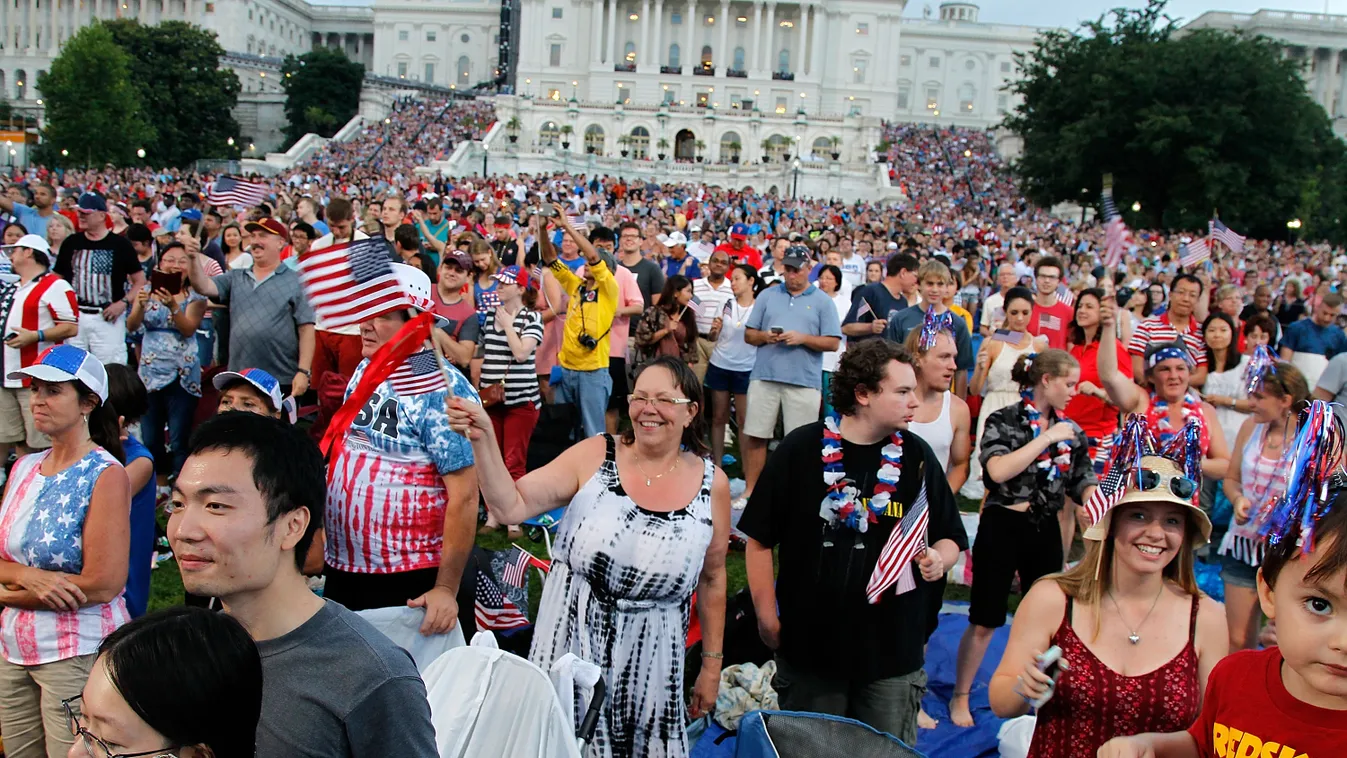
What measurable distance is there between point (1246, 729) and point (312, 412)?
7.54m

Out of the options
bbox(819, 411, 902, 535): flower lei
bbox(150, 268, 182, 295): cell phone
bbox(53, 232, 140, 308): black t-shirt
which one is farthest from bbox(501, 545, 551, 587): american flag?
bbox(53, 232, 140, 308): black t-shirt

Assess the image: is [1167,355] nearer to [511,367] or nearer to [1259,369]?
[1259,369]

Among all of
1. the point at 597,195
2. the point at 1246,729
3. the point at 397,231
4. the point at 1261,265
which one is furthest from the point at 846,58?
the point at 1246,729

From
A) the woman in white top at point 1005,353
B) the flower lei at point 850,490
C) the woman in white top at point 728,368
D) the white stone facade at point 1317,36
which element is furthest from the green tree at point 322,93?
the flower lei at point 850,490

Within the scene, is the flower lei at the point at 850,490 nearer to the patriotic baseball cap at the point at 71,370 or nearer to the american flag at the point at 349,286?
the american flag at the point at 349,286

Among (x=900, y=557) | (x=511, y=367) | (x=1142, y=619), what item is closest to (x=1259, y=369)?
(x=900, y=557)

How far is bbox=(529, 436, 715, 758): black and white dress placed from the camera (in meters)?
3.28

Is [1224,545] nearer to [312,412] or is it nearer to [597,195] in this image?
[312,412]

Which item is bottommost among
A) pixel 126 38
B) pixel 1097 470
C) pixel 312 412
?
pixel 312 412

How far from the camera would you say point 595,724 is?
3055 millimetres

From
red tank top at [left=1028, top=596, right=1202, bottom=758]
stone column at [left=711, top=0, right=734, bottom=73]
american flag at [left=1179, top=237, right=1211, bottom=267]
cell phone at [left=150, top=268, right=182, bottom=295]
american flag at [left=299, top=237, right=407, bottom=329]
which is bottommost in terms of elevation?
red tank top at [left=1028, top=596, right=1202, bottom=758]

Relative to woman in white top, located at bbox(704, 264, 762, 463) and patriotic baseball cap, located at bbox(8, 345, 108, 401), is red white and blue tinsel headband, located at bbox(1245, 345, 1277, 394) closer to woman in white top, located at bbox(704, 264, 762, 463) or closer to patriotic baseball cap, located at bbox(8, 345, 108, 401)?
woman in white top, located at bbox(704, 264, 762, 463)

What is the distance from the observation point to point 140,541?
3666mm

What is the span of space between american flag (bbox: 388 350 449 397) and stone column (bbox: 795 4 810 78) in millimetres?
81208
